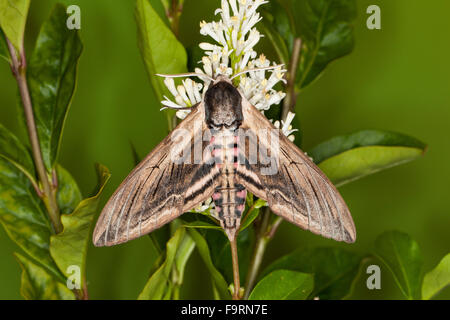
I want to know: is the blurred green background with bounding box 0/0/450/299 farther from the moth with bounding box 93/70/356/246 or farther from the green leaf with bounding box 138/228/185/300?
the moth with bounding box 93/70/356/246

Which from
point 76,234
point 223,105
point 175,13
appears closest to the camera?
point 223,105

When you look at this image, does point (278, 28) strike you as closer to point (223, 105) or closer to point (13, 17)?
point (223, 105)

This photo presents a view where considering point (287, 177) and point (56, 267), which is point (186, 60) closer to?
point (287, 177)

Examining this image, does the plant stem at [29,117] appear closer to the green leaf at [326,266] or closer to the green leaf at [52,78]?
the green leaf at [52,78]

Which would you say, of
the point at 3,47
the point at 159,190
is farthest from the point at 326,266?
the point at 3,47

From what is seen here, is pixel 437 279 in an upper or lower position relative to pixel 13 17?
lower
